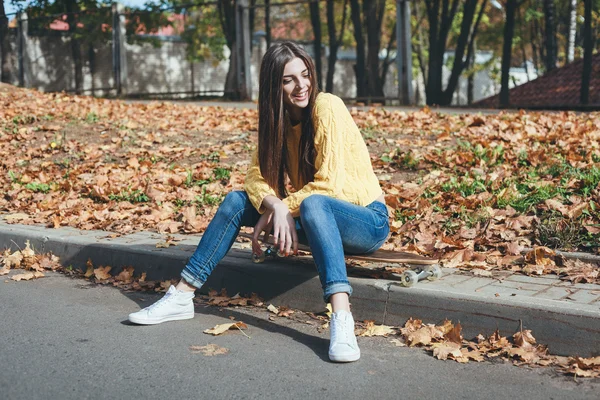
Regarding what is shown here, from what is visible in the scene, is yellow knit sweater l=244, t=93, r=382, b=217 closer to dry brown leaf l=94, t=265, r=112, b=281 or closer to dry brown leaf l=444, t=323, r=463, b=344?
dry brown leaf l=444, t=323, r=463, b=344

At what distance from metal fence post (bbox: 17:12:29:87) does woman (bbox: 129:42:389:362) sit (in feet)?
63.6

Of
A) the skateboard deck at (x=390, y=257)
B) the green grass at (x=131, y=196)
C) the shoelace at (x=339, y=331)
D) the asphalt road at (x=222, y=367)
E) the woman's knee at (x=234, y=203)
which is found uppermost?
the woman's knee at (x=234, y=203)

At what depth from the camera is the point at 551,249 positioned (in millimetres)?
5082

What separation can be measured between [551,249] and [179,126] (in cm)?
688

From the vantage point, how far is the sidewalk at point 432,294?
3.75 meters

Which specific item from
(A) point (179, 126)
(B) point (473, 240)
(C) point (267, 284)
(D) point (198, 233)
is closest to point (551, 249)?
(B) point (473, 240)

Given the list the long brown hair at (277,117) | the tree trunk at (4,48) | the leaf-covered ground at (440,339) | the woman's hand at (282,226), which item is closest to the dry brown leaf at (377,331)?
the leaf-covered ground at (440,339)

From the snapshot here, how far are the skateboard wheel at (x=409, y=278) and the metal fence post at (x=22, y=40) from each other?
20047mm

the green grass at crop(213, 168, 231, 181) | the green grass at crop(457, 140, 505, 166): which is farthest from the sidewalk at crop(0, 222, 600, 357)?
the green grass at crop(457, 140, 505, 166)

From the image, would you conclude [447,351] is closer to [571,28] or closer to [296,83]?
[296,83]

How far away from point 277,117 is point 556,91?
16.5m

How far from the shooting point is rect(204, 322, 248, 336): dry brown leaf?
4.26 m

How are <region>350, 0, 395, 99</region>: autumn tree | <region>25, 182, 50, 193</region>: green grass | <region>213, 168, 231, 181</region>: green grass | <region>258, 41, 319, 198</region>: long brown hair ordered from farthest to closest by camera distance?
<region>350, 0, 395, 99</region>: autumn tree
<region>25, 182, 50, 193</region>: green grass
<region>213, 168, 231, 181</region>: green grass
<region>258, 41, 319, 198</region>: long brown hair

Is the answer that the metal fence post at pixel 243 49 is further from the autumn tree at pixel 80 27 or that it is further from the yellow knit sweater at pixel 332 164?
the yellow knit sweater at pixel 332 164
